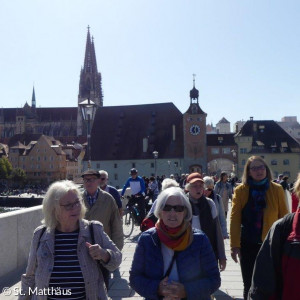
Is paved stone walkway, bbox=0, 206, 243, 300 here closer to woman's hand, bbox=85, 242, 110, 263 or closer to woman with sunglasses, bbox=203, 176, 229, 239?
woman with sunglasses, bbox=203, 176, 229, 239

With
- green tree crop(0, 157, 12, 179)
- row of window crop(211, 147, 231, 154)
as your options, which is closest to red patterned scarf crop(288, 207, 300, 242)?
row of window crop(211, 147, 231, 154)

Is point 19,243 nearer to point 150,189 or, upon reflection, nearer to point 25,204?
point 150,189

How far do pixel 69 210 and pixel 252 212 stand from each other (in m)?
2.46

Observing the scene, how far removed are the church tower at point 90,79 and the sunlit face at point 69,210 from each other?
4398 inches

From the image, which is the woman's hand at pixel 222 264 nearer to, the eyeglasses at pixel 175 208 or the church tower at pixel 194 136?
the eyeglasses at pixel 175 208

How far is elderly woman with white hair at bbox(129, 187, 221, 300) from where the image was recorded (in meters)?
3.25

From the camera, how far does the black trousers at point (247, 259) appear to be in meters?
5.24

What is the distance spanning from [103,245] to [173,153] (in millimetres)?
66749

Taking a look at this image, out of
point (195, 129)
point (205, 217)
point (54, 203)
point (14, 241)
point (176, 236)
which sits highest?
point (195, 129)

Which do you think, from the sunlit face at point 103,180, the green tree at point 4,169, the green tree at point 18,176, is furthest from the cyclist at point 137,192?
the green tree at point 18,176

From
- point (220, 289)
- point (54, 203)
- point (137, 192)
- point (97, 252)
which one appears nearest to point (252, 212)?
point (220, 289)

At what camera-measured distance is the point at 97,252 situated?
11.4 ft

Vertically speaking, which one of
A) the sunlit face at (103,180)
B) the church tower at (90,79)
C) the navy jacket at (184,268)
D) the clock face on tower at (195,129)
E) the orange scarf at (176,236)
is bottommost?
the navy jacket at (184,268)

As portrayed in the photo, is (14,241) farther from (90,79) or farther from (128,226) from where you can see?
(90,79)
